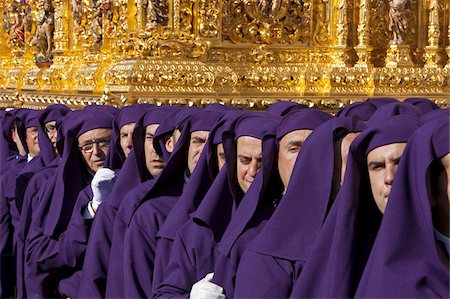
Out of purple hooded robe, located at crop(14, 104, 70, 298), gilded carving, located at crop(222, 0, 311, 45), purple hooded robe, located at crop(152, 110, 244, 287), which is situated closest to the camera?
purple hooded robe, located at crop(152, 110, 244, 287)

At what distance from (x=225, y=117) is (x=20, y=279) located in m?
3.25

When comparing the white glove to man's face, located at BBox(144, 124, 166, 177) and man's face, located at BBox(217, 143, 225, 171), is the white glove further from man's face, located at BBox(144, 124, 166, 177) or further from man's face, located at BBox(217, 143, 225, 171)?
man's face, located at BBox(144, 124, 166, 177)

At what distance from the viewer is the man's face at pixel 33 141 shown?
10172 millimetres

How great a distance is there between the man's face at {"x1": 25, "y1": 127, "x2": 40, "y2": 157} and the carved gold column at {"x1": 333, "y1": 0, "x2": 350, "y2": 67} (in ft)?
9.35

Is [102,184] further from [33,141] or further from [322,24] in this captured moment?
[322,24]

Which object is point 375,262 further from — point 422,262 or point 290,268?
point 290,268

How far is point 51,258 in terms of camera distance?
7.78 meters

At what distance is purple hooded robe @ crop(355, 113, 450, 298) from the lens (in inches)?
153

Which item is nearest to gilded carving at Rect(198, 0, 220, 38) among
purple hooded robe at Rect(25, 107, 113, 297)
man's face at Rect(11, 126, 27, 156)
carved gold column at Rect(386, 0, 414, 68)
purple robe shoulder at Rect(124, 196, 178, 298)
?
carved gold column at Rect(386, 0, 414, 68)

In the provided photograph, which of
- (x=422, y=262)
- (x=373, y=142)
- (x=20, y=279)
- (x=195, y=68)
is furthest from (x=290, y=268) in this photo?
(x=195, y=68)

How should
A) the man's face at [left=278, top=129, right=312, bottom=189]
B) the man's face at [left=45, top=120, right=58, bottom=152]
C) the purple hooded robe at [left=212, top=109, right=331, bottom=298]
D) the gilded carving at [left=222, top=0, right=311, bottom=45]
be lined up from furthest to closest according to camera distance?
the gilded carving at [left=222, top=0, right=311, bottom=45]
the man's face at [left=45, top=120, right=58, bottom=152]
the man's face at [left=278, top=129, right=312, bottom=189]
the purple hooded robe at [left=212, top=109, right=331, bottom=298]

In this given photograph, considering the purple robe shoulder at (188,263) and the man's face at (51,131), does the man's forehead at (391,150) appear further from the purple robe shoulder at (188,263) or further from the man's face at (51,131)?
the man's face at (51,131)

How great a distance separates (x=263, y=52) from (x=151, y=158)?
3841 millimetres

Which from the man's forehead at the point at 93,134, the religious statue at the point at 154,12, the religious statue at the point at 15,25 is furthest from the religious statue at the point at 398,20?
the religious statue at the point at 15,25
